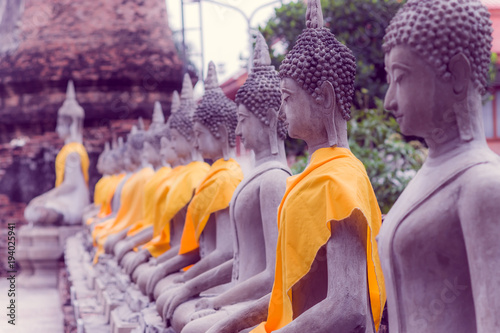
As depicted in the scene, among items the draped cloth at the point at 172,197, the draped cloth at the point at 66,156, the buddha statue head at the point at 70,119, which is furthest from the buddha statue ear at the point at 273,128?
the buddha statue head at the point at 70,119

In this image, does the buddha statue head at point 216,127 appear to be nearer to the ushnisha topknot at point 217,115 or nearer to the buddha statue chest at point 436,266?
the ushnisha topknot at point 217,115

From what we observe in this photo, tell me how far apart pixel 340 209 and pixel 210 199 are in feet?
7.00

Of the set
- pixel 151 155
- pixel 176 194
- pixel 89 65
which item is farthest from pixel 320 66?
pixel 89 65

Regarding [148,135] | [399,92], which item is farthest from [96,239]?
[399,92]

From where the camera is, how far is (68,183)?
13.5 meters

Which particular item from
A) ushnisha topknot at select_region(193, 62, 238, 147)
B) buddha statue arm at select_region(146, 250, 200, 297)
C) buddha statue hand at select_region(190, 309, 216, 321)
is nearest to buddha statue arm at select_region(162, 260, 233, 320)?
buddha statue hand at select_region(190, 309, 216, 321)

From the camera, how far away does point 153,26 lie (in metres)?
15.4

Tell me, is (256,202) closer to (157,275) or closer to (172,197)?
(157,275)

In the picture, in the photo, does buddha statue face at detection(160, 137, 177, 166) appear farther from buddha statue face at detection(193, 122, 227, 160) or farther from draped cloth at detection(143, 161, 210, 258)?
buddha statue face at detection(193, 122, 227, 160)

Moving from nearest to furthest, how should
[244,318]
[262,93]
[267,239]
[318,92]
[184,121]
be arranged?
1. [318,92]
2. [244,318]
3. [267,239]
4. [262,93]
5. [184,121]

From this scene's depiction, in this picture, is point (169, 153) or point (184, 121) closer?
point (184, 121)

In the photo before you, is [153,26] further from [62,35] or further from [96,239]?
[96,239]

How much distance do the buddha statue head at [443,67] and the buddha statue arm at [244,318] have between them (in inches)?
54.4

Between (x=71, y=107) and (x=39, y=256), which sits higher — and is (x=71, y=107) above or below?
above
